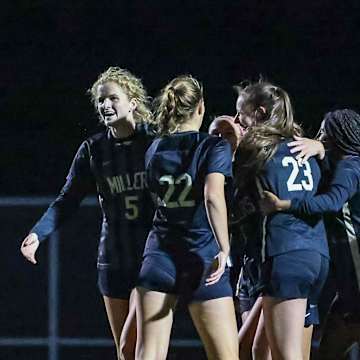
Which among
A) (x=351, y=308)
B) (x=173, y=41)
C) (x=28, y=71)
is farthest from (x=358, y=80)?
(x=351, y=308)

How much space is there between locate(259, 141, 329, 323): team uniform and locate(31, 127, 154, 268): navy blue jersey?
0.70 meters

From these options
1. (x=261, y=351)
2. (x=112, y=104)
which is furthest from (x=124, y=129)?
(x=261, y=351)

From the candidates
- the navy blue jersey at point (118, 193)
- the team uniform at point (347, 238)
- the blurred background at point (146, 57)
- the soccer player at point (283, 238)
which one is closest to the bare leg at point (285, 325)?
the soccer player at point (283, 238)

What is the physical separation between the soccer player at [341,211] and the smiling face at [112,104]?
858mm

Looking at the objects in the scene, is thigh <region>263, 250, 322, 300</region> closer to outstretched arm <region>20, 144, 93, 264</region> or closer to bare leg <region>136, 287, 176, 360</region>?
bare leg <region>136, 287, 176, 360</region>

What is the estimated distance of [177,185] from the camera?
4508 millimetres

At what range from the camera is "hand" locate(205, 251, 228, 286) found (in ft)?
14.4

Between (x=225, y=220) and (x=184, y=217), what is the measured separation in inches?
7.8

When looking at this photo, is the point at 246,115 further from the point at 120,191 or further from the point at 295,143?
the point at 120,191

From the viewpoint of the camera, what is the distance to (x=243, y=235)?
4922 millimetres

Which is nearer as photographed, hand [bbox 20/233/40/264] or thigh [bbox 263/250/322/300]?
thigh [bbox 263/250/322/300]

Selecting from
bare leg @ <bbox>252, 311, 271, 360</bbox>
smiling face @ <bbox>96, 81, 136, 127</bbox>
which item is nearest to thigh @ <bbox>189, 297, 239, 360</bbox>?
bare leg @ <bbox>252, 311, 271, 360</bbox>

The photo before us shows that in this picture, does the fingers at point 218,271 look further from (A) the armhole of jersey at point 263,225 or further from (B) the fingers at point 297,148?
(B) the fingers at point 297,148

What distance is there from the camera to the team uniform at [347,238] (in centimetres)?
477
